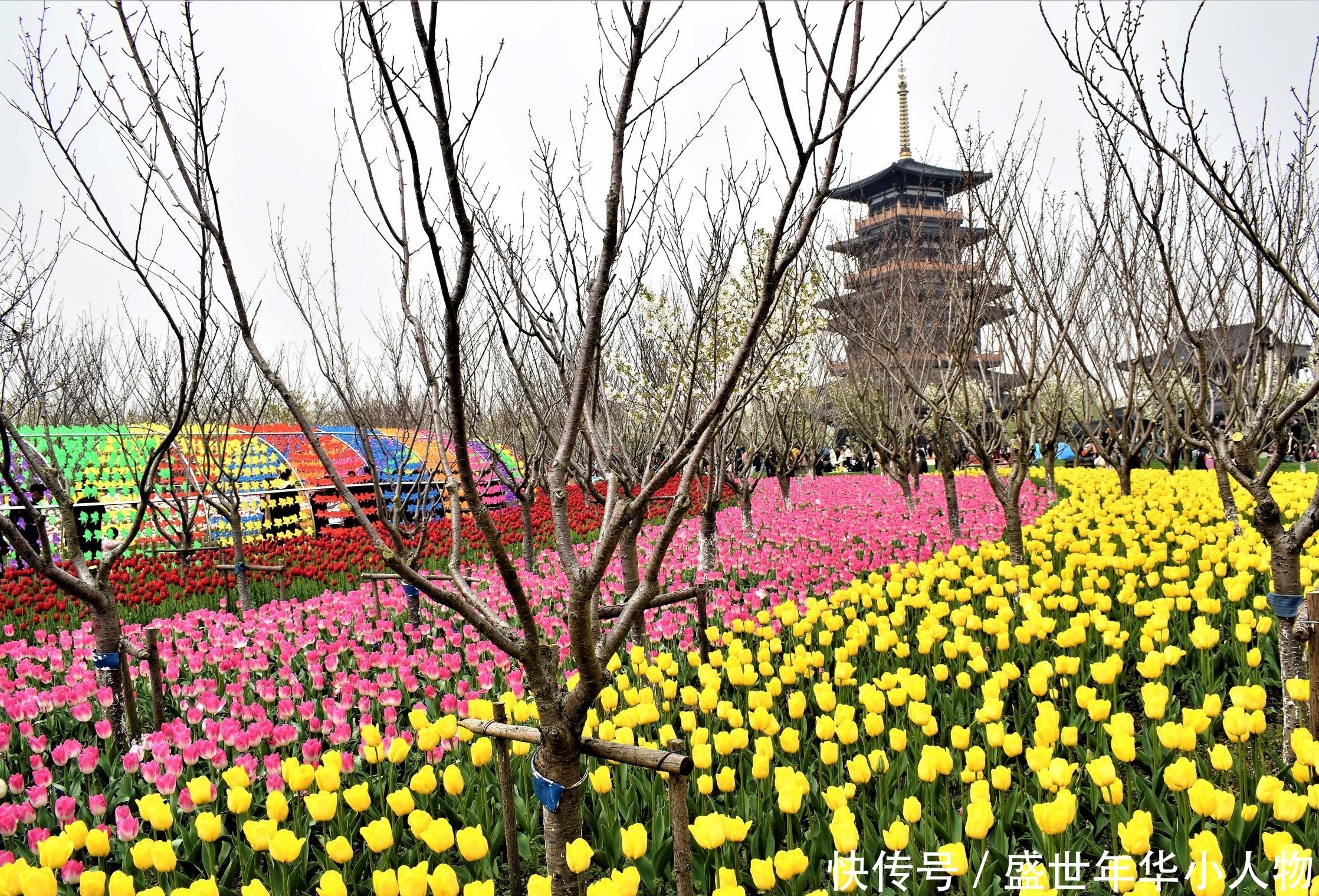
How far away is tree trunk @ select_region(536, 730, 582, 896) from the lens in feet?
6.26

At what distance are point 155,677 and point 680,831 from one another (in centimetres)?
281

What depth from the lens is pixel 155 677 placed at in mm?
3637

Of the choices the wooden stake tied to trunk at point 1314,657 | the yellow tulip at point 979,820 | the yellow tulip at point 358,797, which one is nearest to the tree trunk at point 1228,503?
the wooden stake tied to trunk at point 1314,657

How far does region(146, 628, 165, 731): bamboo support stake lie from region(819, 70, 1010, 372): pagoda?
547cm

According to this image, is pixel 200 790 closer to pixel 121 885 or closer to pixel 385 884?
pixel 121 885

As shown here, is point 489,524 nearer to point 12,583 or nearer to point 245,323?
point 245,323

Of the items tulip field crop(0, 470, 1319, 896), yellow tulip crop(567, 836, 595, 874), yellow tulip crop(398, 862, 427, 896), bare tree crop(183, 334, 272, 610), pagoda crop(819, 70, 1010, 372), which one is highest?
pagoda crop(819, 70, 1010, 372)

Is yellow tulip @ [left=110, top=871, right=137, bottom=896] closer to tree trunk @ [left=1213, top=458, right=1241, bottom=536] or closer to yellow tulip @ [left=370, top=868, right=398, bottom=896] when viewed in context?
yellow tulip @ [left=370, top=868, right=398, bottom=896]

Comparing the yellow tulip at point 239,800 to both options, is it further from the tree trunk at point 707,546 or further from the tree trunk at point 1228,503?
the tree trunk at point 1228,503

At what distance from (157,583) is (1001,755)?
23.4 feet

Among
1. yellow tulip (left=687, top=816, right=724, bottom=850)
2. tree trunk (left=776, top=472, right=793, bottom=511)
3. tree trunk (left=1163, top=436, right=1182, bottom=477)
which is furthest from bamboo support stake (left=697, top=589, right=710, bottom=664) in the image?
tree trunk (left=1163, top=436, right=1182, bottom=477)

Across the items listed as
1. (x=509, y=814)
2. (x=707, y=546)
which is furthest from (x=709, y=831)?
(x=707, y=546)

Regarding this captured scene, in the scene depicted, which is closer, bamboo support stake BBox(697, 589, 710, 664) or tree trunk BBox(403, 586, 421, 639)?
bamboo support stake BBox(697, 589, 710, 664)

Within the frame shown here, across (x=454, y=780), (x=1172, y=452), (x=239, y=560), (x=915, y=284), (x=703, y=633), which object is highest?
(x=915, y=284)
